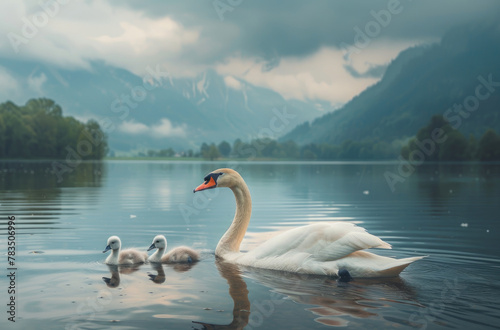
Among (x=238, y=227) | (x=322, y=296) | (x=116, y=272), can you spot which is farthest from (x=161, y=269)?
(x=322, y=296)

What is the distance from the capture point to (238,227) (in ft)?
41.3

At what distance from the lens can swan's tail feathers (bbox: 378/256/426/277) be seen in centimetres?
952

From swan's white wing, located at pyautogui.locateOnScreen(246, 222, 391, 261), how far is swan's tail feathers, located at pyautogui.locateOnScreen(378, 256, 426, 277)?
0.49m

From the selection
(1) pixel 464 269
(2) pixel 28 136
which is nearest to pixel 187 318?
(1) pixel 464 269

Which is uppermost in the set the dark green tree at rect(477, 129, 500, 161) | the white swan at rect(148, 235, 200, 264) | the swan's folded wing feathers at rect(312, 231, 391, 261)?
the dark green tree at rect(477, 129, 500, 161)

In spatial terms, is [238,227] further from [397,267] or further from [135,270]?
[397,267]

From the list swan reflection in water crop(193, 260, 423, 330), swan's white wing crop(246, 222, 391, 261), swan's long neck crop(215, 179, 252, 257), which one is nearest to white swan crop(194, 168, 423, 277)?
swan's white wing crop(246, 222, 391, 261)

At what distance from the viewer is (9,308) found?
8125 mm

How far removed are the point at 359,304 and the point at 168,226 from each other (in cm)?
1152

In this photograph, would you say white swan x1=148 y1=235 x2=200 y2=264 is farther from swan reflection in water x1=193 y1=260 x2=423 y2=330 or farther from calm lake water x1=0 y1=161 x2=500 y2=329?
swan reflection in water x1=193 y1=260 x2=423 y2=330

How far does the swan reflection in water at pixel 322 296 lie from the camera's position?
25.2 feet

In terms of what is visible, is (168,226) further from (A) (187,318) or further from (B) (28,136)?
(B) (28,136)

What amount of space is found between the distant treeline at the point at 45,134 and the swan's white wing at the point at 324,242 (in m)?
150

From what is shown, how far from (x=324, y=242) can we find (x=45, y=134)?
158376mm
